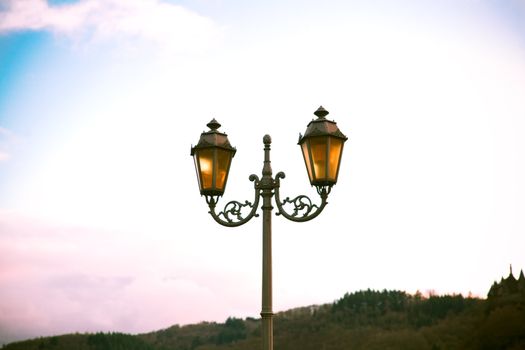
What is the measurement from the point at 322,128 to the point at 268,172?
0.72 m

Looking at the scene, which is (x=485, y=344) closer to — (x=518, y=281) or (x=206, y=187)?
(x=518, y=281)

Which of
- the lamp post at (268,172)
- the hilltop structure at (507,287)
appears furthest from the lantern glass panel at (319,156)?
the hilltop structure at (507,287)

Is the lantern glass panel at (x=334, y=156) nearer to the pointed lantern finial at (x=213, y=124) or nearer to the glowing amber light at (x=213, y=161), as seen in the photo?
the glowing amber light at (x=213, y=161)

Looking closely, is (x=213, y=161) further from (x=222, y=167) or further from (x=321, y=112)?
(x=321, y=112)

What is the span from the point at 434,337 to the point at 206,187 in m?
201

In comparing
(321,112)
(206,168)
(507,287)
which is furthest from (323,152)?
(507,287)

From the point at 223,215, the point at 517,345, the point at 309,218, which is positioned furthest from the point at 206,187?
the point at 517,345

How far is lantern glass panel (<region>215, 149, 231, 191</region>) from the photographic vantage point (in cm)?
766

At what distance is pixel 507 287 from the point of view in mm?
169750

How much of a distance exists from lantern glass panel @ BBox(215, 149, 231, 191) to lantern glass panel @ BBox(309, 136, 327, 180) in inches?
35.8

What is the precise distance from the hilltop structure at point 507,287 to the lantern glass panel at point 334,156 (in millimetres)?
168915

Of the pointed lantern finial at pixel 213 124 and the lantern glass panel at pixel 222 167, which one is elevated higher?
the pointed lantern finial at pixel 213 124

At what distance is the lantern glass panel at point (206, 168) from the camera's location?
7.64m

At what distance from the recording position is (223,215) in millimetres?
7793
